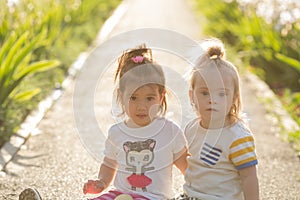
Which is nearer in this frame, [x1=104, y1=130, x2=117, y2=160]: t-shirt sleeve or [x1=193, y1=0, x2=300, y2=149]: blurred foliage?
[x1=104, y1=130, x2=117, y2=160]: t-shirt sleeve

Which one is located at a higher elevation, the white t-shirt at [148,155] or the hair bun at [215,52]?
the hair bun at [215,52]

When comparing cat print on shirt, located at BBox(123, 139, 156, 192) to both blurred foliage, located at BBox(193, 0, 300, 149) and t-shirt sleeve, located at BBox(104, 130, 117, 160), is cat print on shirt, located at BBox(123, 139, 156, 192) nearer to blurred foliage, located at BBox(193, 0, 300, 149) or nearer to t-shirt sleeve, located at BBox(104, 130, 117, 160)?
t-shirt sleeve, located at BBox(104, 130, 117, 160)

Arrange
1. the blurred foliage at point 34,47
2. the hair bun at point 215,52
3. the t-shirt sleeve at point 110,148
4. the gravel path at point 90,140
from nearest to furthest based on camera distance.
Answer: the hair bun at point 215,52 < the t-shirt sleeve at point 110,148 < the gravel path at point 90,140 < the blurred foliage at point 34,47

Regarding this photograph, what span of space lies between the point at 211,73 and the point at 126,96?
456mm

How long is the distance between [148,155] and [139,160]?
51 mm

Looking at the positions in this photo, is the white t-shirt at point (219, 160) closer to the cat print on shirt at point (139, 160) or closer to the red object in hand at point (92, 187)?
the cat print on shirt at point (139, 160)

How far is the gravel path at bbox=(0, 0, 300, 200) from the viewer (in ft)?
Result: 13.5

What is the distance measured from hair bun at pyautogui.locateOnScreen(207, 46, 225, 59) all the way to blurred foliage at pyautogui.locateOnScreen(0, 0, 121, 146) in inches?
98.3

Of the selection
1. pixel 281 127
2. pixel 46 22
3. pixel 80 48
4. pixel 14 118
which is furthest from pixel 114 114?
pixel 80 48

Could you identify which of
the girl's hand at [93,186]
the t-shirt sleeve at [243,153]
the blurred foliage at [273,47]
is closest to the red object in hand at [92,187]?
the girl's hand at [93,186]

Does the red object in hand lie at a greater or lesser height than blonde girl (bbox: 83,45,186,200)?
lesser

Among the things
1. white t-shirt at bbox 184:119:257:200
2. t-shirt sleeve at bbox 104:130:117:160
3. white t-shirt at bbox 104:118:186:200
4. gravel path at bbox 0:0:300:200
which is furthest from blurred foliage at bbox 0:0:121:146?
white t-shirt at bbox 184:119:257:200

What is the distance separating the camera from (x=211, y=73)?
3139 millimetres

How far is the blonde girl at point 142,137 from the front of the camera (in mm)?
3309
